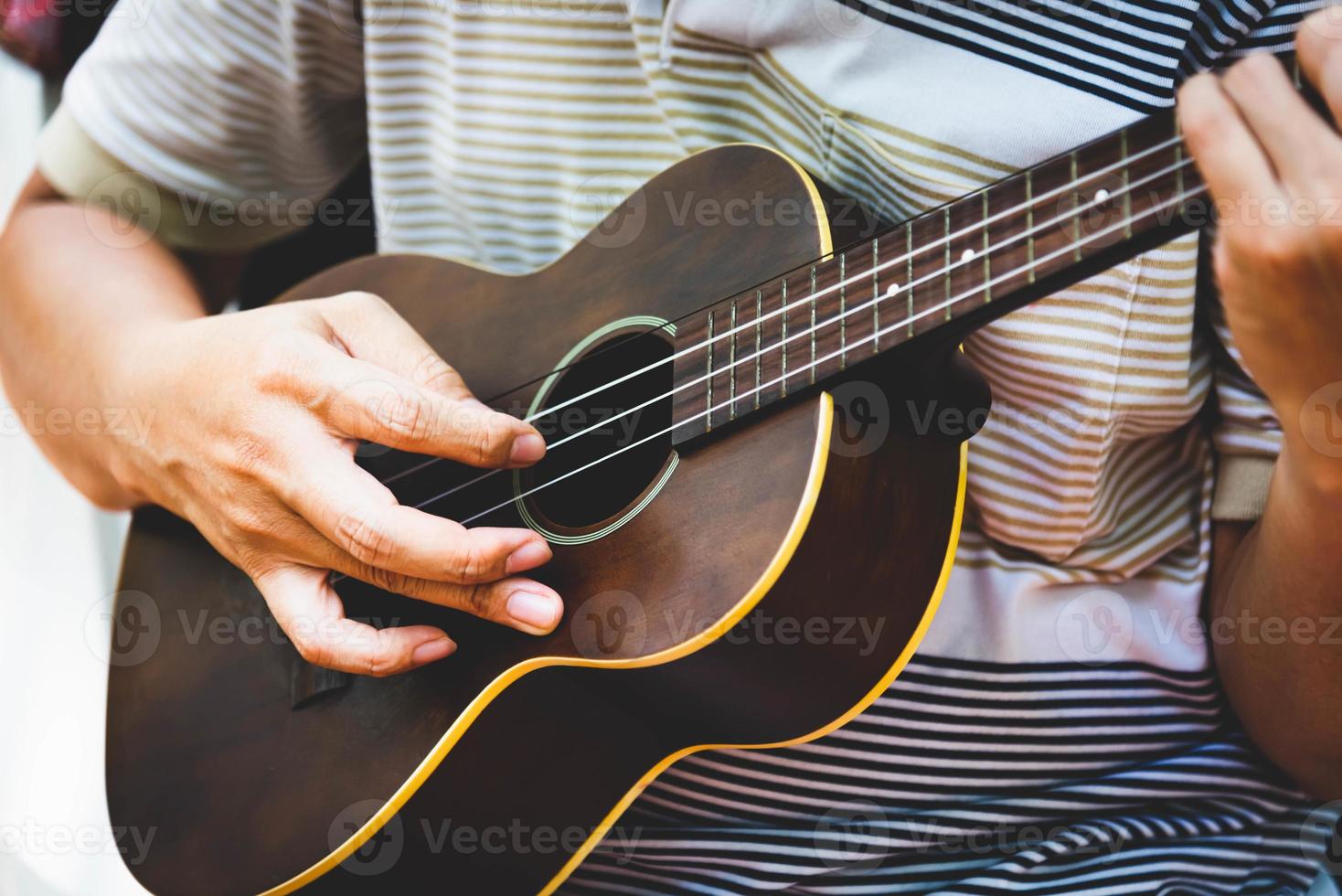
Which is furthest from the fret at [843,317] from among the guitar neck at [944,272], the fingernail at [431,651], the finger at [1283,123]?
the fingernail at [431,651]

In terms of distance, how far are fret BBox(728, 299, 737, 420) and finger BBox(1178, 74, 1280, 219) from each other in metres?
0.29

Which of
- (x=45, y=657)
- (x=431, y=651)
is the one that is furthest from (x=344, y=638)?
(x=45, y=657)

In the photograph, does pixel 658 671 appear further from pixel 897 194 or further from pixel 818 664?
pixel 897 194

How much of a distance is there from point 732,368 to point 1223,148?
0.31 m

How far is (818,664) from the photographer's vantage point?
65cm

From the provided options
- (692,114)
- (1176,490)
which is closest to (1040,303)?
(1176,490)

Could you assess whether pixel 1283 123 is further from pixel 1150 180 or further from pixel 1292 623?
pixel 1292 623

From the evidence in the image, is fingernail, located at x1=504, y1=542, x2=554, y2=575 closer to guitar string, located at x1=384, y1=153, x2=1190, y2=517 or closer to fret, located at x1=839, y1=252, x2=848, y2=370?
guitar string, located at x1=384, y1=153, x2=1190, y2=517

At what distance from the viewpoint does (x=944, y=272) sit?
570mm

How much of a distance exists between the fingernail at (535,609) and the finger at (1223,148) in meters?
0.46

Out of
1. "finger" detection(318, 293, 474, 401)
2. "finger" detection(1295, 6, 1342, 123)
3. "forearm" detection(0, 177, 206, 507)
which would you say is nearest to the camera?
"finger" detection(1295, 6, 1342, 123)

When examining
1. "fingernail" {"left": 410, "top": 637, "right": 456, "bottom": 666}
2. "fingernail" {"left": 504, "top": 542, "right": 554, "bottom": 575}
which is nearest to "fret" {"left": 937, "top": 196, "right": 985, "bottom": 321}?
"fingernail" {"left": 504, "top": 542, "right": 554, "bottom": 575}

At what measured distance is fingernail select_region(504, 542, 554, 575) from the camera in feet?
2.21

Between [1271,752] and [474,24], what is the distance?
0.92 m
